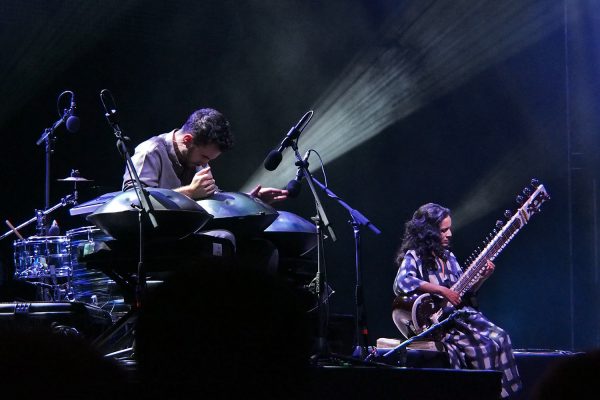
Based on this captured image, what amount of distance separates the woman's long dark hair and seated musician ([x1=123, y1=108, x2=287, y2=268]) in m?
2.17

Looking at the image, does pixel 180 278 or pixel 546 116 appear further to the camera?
pixel 546 116

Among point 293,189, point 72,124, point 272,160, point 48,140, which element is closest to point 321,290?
point 293,189

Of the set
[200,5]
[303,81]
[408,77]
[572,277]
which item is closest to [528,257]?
[572,277]

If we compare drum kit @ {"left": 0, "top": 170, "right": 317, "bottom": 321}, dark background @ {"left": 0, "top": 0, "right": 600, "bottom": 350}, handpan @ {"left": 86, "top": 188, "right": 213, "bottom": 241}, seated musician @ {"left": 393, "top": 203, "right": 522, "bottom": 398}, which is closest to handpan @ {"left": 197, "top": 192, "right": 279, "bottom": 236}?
drum kit @ {"left": 0, "top": 170, "right": 317, "bottom": 321}

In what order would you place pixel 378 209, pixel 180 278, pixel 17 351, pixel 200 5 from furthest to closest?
pixel 378 209
pixel 200 5
pixel 180 278
pixel 17 351

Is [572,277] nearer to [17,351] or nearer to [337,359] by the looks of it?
[337,359]

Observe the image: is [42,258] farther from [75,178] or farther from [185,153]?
[185,153]

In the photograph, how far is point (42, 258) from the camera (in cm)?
580

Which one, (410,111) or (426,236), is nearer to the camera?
(426,236)

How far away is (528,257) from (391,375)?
5.63m

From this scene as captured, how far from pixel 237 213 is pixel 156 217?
1.87 ft

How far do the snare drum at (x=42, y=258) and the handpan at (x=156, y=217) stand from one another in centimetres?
265

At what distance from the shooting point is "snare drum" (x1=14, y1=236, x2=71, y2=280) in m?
5.79

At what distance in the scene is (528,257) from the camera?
7664 mm
